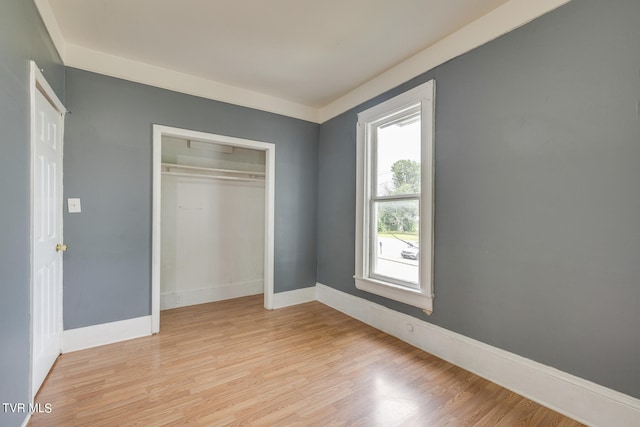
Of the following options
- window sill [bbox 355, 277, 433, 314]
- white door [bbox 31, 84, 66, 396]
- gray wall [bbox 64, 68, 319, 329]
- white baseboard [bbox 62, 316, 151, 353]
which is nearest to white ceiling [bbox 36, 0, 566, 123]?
gray wall [bbox 64, 68, 319, 329]

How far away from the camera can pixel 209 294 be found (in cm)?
402

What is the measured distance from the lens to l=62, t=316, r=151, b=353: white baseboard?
2551mm

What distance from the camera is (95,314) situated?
2652 mm

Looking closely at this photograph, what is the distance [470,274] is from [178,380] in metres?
2.44

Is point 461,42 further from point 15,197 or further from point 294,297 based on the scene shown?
point 294,297

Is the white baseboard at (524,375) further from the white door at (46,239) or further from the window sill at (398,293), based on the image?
the white door at (46,239)

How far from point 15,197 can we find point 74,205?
1200 millimetres

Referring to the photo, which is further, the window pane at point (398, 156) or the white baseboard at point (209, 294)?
the white baseboard at point (209, 294)

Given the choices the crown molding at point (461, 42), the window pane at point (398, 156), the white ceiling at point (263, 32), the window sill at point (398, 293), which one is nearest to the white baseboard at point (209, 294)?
the window sill at point (398, 293)

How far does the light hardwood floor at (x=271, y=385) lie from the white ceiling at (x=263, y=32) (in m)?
2.74

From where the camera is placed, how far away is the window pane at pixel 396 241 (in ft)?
9.12

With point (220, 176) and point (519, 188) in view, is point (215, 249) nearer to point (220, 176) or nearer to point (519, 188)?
point (220, 176)

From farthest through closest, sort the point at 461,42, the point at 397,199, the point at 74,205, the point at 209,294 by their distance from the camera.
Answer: the point at 209,294 < the point at 397,199 < the point at 74,205 < the point at 461,42

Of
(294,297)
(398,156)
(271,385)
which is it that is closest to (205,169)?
(294,297)
